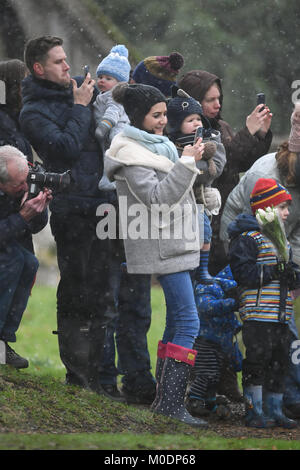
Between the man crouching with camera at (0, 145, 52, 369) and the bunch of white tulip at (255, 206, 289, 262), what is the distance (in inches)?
52.9

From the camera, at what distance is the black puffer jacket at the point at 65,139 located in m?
6.50

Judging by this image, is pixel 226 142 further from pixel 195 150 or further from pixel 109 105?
pixel 195 150

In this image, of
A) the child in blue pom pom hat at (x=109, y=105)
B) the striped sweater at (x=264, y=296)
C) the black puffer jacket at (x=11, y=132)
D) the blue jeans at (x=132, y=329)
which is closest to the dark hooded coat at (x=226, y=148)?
the child in blue pom pom hat at (x=109, y=105)

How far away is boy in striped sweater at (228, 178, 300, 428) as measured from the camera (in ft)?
21.5

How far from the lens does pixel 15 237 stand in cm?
667

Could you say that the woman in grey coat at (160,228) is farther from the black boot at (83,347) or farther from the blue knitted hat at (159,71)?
the blue knitted hat at (159,71)

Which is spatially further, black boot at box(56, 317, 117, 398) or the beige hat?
the beige hat

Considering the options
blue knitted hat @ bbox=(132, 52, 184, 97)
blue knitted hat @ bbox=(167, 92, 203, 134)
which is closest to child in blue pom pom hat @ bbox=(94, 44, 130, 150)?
blue knitted hat @ bbox=(132, 52, 184, 97)

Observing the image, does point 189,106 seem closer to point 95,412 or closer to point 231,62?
point 95,412

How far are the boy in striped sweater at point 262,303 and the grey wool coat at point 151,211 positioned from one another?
1.41ft

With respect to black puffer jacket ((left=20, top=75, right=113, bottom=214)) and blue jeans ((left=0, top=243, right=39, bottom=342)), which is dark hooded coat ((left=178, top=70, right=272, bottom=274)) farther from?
blue jeans ((left=0, top=243, right=39, bottom=342))

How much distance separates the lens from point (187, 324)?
6219 millimetres

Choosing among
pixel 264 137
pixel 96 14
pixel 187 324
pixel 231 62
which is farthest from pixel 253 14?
pixel 187 324

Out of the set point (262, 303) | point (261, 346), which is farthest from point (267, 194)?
point (261, 346)
